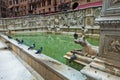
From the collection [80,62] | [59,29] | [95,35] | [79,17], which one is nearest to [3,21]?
[59,29]

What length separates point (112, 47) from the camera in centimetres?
218

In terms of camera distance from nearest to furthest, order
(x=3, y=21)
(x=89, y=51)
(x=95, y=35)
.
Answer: (x=89, y=51)
(x=95, y=35)
(x=3, y=21)

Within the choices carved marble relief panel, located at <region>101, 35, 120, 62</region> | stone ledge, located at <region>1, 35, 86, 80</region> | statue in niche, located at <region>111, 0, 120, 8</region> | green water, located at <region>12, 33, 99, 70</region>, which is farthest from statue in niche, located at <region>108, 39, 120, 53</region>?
green water, located at <region>12, 33, 99, 70</region>

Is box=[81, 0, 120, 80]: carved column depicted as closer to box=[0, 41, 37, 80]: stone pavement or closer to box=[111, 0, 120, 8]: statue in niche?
box=[111, 0, 120, 8]: statue in niche

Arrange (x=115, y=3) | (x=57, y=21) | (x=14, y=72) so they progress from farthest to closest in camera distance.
Result: 1. (x=57, y=21)
2. (x=14, y=72)
3. (x=115, y=3)

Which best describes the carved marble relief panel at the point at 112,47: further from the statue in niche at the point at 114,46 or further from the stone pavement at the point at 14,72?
the stone pavement at the point at 14,72

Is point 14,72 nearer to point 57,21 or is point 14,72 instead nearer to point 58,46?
point 58,46

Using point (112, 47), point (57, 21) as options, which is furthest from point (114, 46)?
point (57, 21)

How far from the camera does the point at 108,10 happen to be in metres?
2.17

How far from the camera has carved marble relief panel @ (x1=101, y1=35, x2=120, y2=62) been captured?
2.13m

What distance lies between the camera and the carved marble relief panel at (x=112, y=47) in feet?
6.98

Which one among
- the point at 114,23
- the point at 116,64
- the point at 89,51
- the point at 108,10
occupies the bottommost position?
the point at 89,51

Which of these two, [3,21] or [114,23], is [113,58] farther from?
[3,21]

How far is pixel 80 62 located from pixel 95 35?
1039 cm
